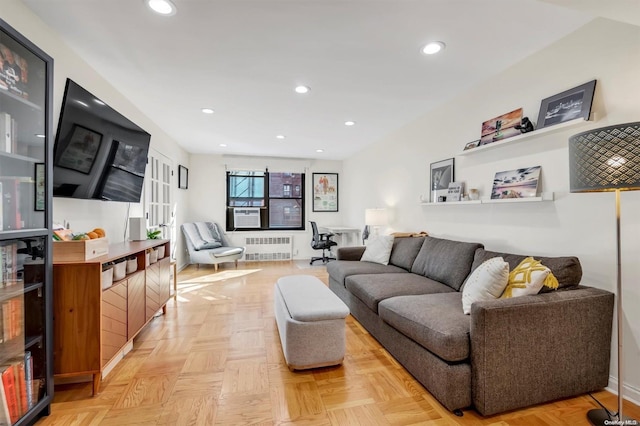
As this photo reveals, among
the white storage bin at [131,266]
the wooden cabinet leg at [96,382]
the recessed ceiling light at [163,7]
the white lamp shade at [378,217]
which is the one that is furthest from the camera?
the white lamp shade at [378,217]

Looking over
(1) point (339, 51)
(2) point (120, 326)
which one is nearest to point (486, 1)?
(1) point (339, 51)

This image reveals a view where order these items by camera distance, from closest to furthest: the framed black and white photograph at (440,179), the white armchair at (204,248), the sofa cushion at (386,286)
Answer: the sofa cushion at (386,286) < the framed black and white photograph at (440,179) < the white armchair at (204,248)

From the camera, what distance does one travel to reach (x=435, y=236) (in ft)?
11.3

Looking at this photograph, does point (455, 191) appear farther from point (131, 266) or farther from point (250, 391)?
point (131, 266)

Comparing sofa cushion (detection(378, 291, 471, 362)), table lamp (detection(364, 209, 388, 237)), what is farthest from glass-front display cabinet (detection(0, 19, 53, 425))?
table lamp (detection(364, 209, 388, 237))

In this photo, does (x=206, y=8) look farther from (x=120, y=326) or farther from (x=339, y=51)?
(x=120, y=326)

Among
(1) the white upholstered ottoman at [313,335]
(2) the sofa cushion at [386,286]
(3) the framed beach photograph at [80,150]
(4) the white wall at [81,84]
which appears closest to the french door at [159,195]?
(4) the white wall at [81,84]

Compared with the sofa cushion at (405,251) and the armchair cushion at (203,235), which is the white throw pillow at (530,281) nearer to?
the sofa cushion at (405,251)

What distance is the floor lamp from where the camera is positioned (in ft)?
4.38

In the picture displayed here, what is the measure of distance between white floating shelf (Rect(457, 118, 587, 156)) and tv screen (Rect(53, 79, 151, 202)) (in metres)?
3.34

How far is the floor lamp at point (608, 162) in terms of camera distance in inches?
52.5

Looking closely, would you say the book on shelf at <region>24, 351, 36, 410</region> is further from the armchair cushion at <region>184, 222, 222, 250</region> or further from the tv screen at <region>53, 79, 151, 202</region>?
the armchair cushion at <region>184, 222, 222, 250</region>

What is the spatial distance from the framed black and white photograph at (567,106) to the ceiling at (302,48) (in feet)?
1.39

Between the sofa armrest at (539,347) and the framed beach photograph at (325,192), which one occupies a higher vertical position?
the framed beach photograph at (325,192)
